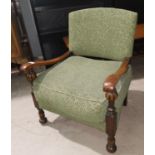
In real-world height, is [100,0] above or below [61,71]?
above

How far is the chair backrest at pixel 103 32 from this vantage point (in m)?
1.37

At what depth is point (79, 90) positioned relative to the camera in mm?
1254

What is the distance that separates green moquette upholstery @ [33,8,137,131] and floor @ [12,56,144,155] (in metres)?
0.27

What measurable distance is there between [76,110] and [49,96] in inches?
8.6

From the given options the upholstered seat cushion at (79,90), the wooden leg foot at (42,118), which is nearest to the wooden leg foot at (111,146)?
the upholstered seat cushion at (79,90)

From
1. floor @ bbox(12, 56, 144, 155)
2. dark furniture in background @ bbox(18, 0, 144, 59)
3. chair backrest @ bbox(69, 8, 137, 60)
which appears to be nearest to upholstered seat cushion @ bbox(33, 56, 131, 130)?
chair backrest @ bbox(69, 8, 137, 60)

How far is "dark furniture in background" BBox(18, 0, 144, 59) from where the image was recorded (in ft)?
6.38

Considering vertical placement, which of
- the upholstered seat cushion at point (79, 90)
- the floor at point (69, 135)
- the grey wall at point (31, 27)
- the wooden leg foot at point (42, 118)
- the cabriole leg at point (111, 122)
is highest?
the grey wall at point (31, 27)

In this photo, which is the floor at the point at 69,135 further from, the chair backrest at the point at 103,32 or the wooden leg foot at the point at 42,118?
the chair backrest at the point at 103,32

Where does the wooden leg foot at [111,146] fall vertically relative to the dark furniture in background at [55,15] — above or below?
below

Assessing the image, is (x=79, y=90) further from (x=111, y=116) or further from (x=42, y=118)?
(x=42, y=118)
